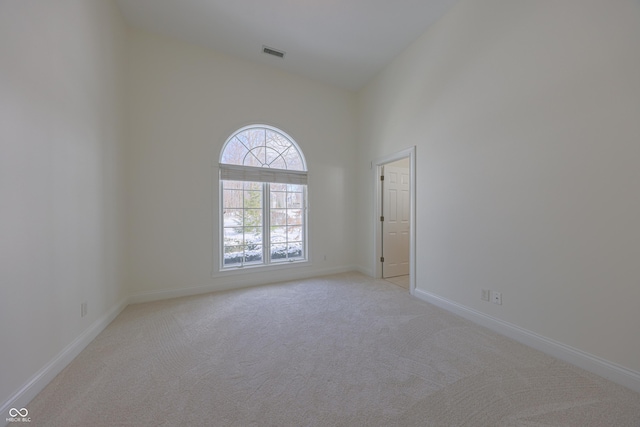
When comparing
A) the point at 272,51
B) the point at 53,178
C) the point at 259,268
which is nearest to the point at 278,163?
the point at 272,51

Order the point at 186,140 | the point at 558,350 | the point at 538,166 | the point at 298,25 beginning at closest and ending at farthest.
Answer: the point at 558,350
the point at 538,166
the point at 298,25
the point at 186,140

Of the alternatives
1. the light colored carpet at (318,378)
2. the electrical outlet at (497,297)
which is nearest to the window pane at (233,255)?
the light colored carpet at (318,378)

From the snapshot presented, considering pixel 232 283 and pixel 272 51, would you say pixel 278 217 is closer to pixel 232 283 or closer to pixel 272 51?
pixel 232 283

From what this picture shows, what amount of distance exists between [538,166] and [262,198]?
3449 mm

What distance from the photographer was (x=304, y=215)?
13.5ft

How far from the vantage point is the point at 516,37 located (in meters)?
2.11

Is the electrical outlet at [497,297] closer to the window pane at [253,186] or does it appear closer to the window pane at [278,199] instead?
the window pane at [278,199]

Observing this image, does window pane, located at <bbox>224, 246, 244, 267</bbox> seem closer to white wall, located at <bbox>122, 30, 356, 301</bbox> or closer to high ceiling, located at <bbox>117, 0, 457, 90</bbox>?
white wall, located at <bbox>122, 30, 356, 301</bbox>

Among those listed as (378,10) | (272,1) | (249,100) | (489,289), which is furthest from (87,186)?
(489,289)

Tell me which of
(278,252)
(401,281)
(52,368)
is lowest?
(401,281)

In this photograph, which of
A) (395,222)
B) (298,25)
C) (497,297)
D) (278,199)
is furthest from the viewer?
(395,222)

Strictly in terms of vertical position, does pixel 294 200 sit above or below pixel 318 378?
above

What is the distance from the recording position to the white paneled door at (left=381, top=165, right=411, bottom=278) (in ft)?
13.4

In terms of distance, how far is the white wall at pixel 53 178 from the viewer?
4.33 feet
